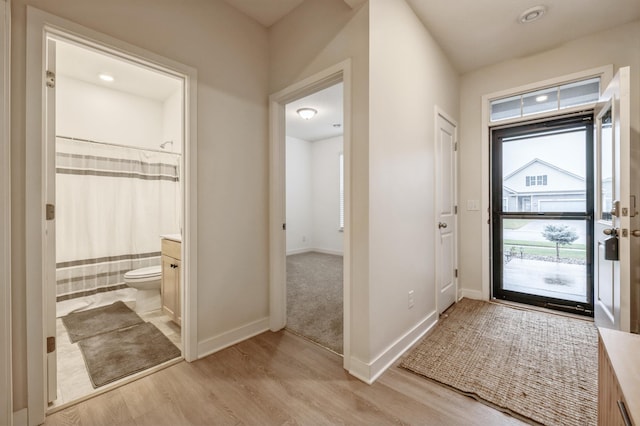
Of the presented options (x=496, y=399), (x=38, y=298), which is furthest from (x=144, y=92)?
(x=496, y=399)

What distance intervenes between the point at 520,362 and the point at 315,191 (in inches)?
208

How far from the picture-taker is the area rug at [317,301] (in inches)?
95.4

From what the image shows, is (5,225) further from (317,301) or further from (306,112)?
(306,112)

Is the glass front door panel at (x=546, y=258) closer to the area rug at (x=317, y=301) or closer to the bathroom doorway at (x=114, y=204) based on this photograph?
the area rug at (x=317, y=301)

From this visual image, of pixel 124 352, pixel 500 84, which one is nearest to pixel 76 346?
pixel 124 352

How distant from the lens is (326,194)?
6.49 meters

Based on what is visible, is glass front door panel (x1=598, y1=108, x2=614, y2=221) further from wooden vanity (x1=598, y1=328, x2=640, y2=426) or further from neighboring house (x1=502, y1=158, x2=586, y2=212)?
wooden vanity (x1=598, y1=328, x2=640, y2=426)

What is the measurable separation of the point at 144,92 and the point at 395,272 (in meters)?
3.99

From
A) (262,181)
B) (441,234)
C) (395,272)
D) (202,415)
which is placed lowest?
(202,415)

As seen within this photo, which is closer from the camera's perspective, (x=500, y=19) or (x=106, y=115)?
(x=500, y=19)

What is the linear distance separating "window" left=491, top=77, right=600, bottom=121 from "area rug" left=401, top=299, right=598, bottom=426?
7.15 feet

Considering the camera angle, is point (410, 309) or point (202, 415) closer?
point (202, 415)

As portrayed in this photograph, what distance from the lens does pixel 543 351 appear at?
2.10m

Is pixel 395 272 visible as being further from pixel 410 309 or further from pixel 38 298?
pixel 38 298
